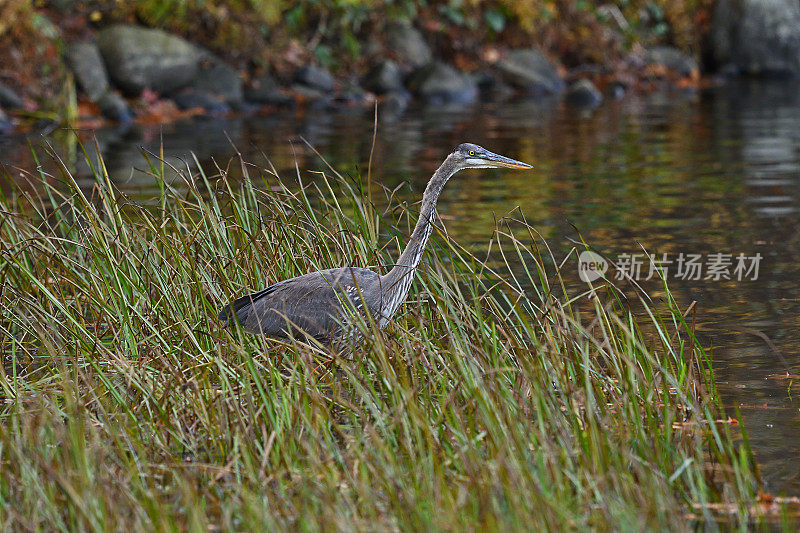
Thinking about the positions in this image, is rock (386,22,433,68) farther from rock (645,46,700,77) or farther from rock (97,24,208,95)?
rock (645,46,700,77)

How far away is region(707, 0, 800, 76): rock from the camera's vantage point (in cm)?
2348

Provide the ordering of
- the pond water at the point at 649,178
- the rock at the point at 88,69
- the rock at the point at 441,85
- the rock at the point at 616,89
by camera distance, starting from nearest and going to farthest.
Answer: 1. the pond water at the point at 649,178
2. the rock at the point at 88,69
3. the rock at the point at 441,85
4. the rock at the point at 616,89

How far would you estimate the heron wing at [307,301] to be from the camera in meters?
5.02

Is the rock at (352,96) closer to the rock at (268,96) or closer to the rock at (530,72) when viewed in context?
the rock at (268,96)

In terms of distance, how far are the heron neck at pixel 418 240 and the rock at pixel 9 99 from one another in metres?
13.7

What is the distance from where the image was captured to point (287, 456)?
12.3ft

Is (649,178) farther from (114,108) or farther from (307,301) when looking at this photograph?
(114,108)

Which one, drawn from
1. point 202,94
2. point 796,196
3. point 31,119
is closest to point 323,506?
point 796,196

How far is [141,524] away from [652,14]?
24444mm

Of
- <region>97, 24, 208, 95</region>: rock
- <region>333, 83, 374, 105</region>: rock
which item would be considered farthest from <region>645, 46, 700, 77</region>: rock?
<region>97, 24, 208, 95</region>: rock

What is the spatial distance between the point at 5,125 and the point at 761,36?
15716 millimetres

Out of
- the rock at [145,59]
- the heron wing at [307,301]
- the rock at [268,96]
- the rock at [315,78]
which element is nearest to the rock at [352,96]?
the rock at [315,78]

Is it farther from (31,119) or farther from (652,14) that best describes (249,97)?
(652,14)

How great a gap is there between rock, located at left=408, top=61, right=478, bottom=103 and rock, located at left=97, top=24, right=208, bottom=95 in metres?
4.33
